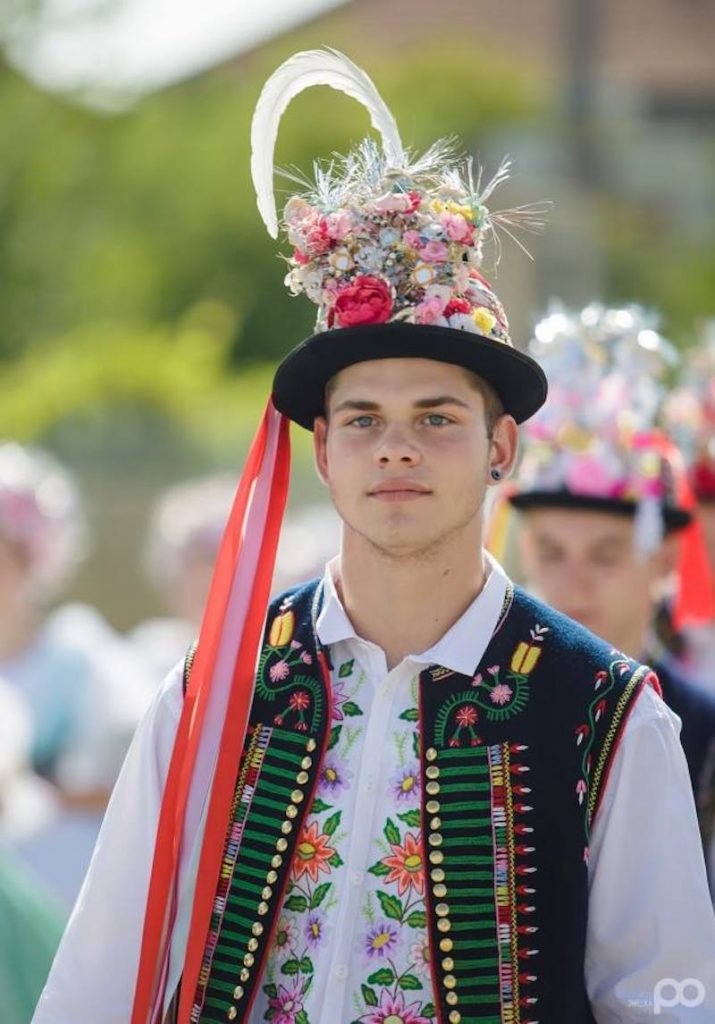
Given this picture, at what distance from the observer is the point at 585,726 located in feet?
9.62

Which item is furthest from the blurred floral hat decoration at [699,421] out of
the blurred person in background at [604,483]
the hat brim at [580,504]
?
the hat brim at [580,504]

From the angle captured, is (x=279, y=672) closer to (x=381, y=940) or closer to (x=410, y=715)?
(x=410, y=715)

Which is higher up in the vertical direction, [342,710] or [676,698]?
[676,698]

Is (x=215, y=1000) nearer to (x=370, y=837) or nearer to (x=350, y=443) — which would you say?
(x=370, y=837)

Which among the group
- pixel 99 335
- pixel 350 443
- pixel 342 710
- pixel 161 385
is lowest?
pixel 342 710

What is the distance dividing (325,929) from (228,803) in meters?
0.25

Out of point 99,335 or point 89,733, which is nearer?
point 89,733

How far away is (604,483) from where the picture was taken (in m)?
4.74

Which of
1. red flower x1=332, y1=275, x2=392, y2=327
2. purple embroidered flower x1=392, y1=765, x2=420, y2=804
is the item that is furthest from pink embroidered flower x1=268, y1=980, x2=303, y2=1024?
red flower x1=332, y1=275, x2=392, y2=327

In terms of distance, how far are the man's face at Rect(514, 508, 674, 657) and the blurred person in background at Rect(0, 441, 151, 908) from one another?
101 inches

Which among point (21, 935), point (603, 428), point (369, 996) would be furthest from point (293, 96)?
point (21, 935)

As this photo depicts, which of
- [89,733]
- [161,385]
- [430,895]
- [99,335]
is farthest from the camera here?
[99,335]

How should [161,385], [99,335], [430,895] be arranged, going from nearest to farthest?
[430,895] → [161,385] → [99,335]

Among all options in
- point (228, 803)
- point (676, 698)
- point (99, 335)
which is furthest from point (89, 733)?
point (99, 335)
